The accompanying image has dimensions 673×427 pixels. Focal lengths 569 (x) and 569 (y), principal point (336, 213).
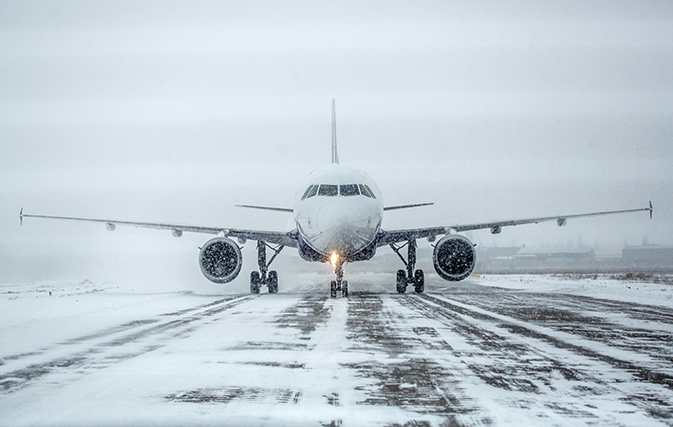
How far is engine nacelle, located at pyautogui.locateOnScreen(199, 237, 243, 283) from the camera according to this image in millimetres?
20328

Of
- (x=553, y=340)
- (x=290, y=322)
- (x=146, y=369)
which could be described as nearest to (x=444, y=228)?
(x=290, y=322)

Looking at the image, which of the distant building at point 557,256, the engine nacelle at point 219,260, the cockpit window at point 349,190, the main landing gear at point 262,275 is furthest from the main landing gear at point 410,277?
the distant building at point 557,256

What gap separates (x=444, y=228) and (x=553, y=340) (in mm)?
13060

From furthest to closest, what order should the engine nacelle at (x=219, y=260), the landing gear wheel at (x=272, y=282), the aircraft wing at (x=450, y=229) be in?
the landing gear wheel at (x=272, y=282)
the aircraft wing at (x=450, y=229)
the engine nacelle at (x=219, y=260)

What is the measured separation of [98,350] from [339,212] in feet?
33.0

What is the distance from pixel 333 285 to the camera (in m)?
19.4

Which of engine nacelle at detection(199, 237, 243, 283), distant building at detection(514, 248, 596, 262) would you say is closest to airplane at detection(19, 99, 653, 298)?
engine nacelle at detection(199, 237, 243, 283)

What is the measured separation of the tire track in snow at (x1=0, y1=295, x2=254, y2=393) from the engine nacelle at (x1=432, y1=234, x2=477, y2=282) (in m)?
10.0

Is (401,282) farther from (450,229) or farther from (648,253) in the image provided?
(648,253)

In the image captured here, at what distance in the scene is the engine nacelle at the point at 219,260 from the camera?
20328mm

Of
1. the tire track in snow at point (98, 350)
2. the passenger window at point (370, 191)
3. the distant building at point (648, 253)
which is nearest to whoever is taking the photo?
the tire track in snow at point (98, 350)

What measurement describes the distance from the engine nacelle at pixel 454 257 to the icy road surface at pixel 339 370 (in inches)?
298

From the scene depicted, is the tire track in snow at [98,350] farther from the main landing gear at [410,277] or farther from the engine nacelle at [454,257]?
the main landing gear at [410,277]

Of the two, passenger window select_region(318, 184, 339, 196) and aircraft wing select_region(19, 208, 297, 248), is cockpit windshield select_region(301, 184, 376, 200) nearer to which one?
passenger window select_region(318, 184, 339, 196)
